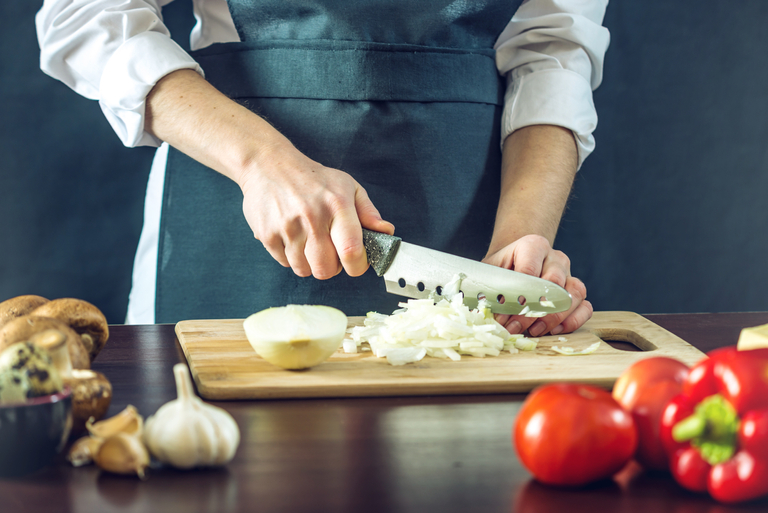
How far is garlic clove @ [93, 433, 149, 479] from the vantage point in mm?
579

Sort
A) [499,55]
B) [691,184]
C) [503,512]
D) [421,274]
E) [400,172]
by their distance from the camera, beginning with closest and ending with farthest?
[503,512] < [421,274] < [400,172] < [499,55] < [691,184]

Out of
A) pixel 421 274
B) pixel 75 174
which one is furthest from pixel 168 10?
pixel 421 274

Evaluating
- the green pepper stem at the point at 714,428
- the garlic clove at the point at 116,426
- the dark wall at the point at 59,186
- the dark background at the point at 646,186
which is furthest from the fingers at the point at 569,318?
the dark wall at the point at 59,186

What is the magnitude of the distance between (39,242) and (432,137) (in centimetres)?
127

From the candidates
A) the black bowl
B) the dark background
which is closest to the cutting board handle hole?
the black bowl

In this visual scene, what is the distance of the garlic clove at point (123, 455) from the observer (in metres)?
0.58

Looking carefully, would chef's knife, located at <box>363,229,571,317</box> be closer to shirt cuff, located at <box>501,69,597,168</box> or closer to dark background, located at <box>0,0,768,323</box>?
shirt cuff, located at <box>501,69,597,168</box>

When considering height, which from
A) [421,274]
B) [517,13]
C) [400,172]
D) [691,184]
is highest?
[517,13]

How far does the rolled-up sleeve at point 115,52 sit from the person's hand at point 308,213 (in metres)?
0.28

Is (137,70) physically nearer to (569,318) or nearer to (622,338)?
(569,318)

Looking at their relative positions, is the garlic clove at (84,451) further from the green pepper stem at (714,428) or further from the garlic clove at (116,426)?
the green pepper stem at (714,428)

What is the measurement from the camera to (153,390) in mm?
839

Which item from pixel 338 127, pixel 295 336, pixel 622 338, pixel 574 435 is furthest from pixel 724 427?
pixel 338 127

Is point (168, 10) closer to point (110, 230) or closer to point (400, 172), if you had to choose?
point (110, 230)
